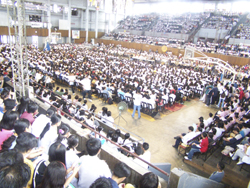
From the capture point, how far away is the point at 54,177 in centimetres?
187

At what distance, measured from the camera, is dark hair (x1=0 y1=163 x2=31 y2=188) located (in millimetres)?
1603

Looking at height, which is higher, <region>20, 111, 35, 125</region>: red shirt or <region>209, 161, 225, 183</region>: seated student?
<region>20, 111, 35, 125</region>: red shirt

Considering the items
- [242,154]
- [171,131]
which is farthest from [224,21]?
[242,154]

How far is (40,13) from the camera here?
97.8 ft

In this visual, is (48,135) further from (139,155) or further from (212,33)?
(212,33)

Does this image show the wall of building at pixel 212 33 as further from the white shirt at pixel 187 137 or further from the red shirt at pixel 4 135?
the red shirt at pixel 4 135

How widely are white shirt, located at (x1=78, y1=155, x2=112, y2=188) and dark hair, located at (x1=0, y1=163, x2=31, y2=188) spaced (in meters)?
0.85

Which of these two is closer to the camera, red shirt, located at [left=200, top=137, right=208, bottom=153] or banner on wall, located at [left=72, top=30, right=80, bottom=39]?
red shirt, located at [left=200, top=137, right=208, bottom=153]

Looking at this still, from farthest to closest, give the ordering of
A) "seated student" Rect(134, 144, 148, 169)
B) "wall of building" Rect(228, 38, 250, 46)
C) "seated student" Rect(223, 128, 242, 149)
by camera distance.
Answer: "wall of building" Rect(228, 38, 250, 46)
"seated student" Rect(223, 128, 242, 149)
"seated student" Rect(134, 144, 148, 169)

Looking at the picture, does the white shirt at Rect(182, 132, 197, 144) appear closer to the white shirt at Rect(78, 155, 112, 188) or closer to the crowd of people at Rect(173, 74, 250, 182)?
the crowd of people at Rect(173, 74, 250, 182)

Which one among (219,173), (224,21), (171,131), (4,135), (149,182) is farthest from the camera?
(224,21)

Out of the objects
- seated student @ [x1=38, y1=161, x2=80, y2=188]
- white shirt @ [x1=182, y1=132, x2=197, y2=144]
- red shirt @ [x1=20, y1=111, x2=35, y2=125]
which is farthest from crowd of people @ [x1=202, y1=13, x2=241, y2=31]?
seated student @ [x1=38, y1=161, x2=80, y2=188]

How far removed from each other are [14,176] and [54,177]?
38 centimetres

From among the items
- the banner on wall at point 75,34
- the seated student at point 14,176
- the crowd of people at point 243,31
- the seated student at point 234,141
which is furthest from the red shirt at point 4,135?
the banner on wall at point 75,34
